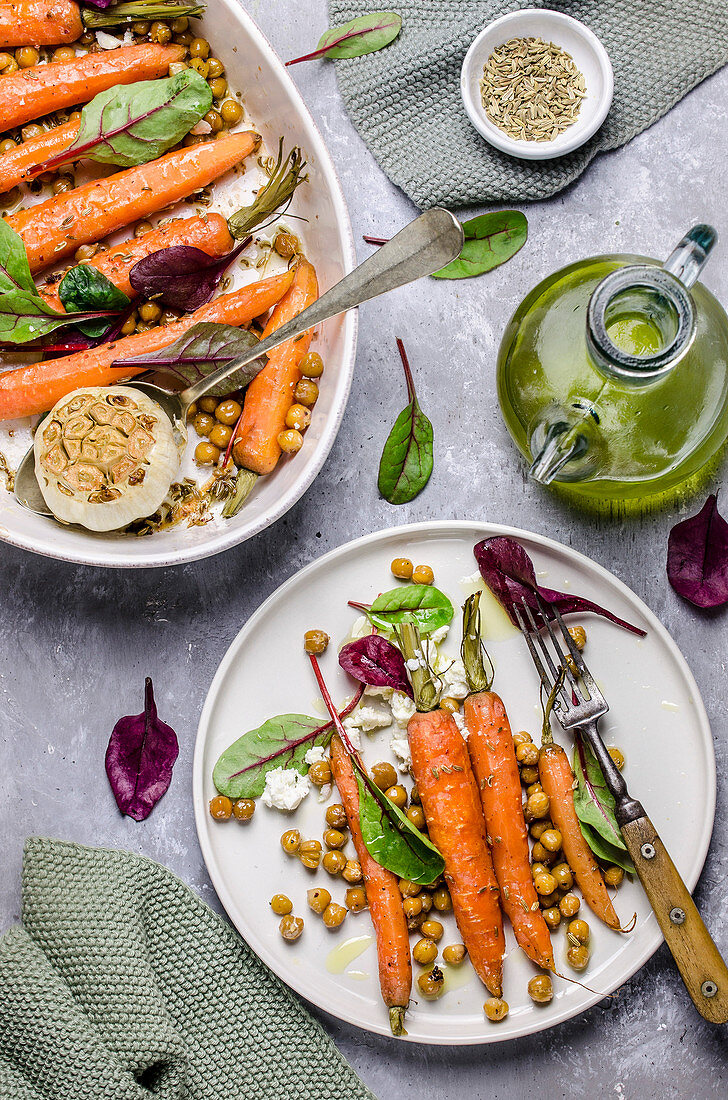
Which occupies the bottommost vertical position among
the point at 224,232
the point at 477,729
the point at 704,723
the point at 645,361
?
the point at 704,723

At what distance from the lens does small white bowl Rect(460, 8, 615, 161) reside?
175 centimetres

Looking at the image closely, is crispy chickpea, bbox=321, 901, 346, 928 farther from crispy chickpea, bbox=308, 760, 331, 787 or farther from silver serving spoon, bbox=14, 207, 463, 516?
silver serving spoon, bbox=14, 207, 463, 516

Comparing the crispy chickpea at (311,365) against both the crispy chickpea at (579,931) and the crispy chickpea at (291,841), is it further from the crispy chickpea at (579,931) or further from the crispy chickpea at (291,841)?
the crispy chickpea at (579,931)

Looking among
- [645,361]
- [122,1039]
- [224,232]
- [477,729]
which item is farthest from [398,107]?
[122,1039]

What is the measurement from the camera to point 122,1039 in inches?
65.7

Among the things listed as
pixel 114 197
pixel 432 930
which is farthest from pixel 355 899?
pixel 114 197

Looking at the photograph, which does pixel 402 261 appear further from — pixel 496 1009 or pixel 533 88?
pixel 496 1009

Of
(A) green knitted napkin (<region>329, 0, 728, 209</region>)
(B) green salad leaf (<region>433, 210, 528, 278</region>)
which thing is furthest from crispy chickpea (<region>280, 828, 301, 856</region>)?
(A) green knitted napkin (<region>329, 0, 728, 209</region>)

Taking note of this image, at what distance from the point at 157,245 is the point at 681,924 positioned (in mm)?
1585

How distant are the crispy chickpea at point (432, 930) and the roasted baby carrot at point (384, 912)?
0.13 ft

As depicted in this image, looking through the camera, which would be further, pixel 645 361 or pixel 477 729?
pixel 477 729

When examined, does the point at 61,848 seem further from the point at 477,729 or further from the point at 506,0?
the point at 506,0

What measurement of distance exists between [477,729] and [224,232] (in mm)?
1061

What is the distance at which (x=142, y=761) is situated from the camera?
1.80 meters
